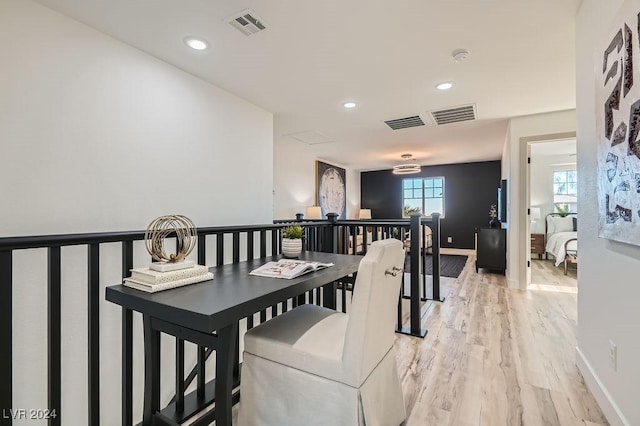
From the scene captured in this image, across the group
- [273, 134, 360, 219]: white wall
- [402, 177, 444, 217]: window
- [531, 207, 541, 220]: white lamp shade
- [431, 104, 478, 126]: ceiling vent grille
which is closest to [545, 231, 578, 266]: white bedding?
[531, 207, 541, 220]: white lamp shade

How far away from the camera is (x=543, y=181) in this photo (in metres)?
6.98

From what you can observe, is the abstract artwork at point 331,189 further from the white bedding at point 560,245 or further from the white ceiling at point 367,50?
the white bedding at point 560,245

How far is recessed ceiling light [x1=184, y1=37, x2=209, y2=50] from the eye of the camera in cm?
220

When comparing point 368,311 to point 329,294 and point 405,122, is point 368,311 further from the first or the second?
point 405,122

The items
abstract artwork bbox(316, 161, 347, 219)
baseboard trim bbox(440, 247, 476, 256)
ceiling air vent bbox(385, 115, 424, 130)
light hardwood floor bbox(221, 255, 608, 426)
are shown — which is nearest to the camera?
light hardwood floor bbox(221, 255, 608, 426)

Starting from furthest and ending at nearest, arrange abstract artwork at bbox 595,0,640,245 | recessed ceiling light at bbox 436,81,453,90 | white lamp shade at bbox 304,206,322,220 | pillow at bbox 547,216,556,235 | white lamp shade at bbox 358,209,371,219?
white lamp shade at bbox 358,209,371,219, pillow at bbox 547,216,556,235, white lamp shade at bbox 304,206,322,220, recessed ceiling light at bbox 436,81,453,90, abstract artwork at bbox 595,0,640,245

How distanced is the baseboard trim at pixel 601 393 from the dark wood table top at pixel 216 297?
1.55 m

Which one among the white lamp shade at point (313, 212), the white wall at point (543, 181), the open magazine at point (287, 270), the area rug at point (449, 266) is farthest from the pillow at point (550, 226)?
the open magazine at point (287, 270)

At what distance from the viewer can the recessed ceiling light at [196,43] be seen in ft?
7.21

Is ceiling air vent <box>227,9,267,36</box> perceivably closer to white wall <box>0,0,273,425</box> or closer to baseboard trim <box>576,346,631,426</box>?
white wall <box>0,0,273,425</box>

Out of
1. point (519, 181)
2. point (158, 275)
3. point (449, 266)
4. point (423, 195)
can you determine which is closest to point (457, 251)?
point (423, 195)

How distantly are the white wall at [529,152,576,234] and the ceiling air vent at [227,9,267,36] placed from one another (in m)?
7.11

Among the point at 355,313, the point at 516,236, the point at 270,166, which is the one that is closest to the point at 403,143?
the point at 516,236

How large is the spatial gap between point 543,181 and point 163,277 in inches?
Answer: 328
